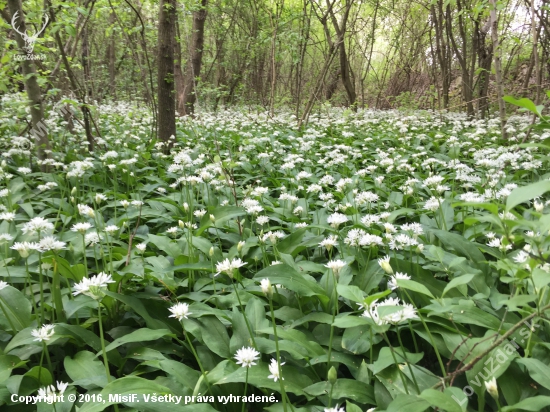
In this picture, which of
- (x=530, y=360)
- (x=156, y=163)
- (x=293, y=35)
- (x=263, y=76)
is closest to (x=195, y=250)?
(x=530, y=360)

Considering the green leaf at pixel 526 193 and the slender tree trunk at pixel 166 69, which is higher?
the slender tree trunk at pixel 166 69

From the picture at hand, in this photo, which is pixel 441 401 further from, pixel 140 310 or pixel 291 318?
pixel 140 310

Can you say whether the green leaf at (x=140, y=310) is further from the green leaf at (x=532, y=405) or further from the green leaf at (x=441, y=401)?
the green leaf at (x=532, y=405)

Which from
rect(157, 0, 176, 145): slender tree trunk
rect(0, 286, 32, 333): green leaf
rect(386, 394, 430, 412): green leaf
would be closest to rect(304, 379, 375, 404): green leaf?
rect(386, 394, 430, 412): green leaf

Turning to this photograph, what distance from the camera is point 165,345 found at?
1.39 meters

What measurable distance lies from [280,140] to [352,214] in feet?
10.7

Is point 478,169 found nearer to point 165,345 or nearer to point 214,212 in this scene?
point 214,212

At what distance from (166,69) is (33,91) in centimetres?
151

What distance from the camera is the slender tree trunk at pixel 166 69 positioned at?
434cm

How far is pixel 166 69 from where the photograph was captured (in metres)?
4.49

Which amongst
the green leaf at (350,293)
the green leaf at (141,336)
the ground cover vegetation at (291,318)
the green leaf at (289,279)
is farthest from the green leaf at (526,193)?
the green leaf at (141,336)

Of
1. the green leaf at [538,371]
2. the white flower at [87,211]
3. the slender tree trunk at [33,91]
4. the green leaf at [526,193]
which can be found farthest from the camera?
the slender tree trunk at [33,91]

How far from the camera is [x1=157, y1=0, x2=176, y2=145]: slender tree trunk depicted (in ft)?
14.2

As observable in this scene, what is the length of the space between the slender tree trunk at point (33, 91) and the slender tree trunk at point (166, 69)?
1304mm
